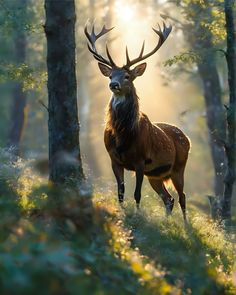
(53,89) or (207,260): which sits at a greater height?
(53,89)

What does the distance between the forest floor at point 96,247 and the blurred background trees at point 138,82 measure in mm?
2034

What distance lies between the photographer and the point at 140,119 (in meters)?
13.5

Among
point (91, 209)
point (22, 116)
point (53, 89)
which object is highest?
point (53, 89)

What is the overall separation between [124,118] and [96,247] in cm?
511

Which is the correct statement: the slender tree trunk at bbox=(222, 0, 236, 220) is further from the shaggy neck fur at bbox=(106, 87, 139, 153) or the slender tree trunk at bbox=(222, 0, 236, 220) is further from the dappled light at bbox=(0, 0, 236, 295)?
the shaggy neck fur at bbox=(106, 87, 139, 153)

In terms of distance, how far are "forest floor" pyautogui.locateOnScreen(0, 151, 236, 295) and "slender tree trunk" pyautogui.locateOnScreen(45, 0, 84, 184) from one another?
60cm

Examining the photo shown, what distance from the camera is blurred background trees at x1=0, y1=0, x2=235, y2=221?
17.0 metres

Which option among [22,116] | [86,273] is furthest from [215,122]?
[86,273]

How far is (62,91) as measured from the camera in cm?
1165


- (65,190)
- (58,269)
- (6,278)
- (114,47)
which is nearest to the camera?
(6,278)

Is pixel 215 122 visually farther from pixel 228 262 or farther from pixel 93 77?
pixel 93 77

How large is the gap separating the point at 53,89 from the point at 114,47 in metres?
38.6

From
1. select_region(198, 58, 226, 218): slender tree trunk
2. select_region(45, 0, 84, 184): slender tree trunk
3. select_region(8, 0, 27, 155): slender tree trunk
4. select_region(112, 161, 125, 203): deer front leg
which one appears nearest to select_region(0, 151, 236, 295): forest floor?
select_region(45, 0, 84, 184): slender tree trunk

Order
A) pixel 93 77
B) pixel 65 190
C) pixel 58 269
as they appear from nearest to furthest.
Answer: pixel 58 269
pixel 65 190
pixel 93 77
